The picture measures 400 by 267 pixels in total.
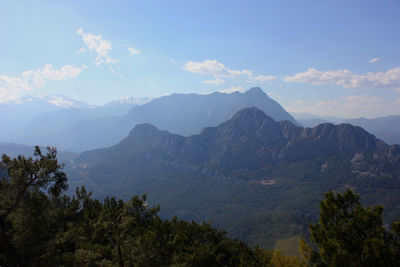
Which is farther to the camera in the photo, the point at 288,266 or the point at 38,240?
the point at 288,266

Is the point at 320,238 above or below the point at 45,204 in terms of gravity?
below

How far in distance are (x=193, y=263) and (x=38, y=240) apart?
52.3 ft

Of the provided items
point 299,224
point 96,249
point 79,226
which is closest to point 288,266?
point 96,249

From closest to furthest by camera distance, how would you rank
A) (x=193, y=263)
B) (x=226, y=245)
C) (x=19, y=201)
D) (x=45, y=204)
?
(x=19, y=201)
(x=45, y=204)
(x=193, y=263)
(x=226, y=245)

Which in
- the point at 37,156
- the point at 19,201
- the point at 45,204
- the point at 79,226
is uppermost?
the point at 37,156

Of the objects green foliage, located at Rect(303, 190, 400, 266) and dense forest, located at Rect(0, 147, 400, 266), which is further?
green foliage, located at Rect(303, 190, 400, 266)

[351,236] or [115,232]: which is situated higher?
[115,232]

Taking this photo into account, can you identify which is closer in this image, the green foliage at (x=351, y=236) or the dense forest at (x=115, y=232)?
the dense forest at (x=115, y=232)

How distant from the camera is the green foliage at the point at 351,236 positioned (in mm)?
17766

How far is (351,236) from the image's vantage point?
770 inches

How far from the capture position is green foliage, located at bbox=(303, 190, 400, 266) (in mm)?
17766

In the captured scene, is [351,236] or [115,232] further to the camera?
[351,236]

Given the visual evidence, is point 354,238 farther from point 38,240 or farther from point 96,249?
point 38,240

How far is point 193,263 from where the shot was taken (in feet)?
87.8
